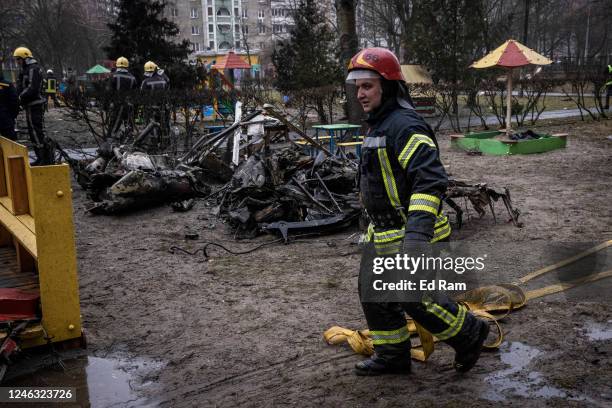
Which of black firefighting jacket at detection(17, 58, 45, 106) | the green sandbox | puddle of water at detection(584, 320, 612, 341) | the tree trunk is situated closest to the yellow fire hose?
puddle of water at detection(584, 320, 612, 341)

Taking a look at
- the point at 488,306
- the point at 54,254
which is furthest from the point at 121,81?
the point at 488,306

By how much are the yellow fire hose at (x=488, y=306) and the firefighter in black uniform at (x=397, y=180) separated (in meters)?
0.23

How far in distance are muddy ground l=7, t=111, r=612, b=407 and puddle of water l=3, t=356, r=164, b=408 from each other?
0.13ft

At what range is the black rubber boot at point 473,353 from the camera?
3.23 meters

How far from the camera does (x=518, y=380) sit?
3.32 meters

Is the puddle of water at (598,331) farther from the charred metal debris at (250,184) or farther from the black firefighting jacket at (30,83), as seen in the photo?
the black firefighting jacket at (30,83)

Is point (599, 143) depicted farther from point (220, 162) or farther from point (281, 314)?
point (281, 314)

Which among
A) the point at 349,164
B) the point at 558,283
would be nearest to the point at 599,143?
the point at 349,164

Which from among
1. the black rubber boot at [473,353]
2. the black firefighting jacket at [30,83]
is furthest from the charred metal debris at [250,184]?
the black rubber boot at [473,353]

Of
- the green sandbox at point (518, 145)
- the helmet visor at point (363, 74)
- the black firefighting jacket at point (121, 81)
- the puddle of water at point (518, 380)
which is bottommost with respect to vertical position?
the puddle of water at point (518, 380)

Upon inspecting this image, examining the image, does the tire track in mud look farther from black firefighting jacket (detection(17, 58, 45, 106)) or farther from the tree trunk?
the tree trunk

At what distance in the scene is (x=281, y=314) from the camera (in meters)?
4.57

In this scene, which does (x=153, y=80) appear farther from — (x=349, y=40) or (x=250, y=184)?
(x=250, y=184)

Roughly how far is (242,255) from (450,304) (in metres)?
3.45
